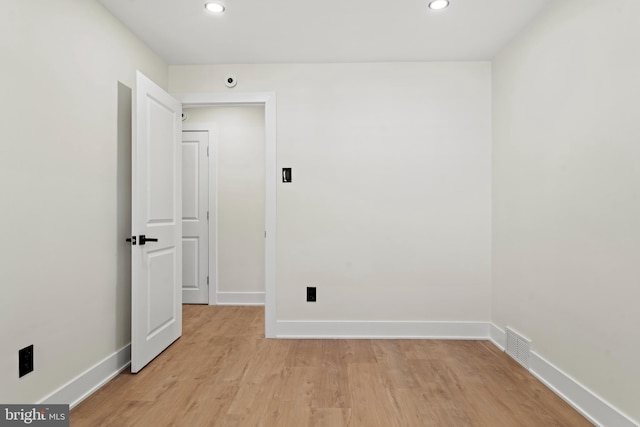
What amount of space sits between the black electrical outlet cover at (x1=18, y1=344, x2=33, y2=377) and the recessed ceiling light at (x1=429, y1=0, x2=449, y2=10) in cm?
294

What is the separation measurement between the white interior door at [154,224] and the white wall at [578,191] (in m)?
2.71

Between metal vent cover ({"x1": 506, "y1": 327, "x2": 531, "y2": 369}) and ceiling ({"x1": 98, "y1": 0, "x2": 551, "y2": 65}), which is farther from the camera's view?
metal vent cover ({"x1": 506, "y1": 327, "x2": 531, "y2": 369})

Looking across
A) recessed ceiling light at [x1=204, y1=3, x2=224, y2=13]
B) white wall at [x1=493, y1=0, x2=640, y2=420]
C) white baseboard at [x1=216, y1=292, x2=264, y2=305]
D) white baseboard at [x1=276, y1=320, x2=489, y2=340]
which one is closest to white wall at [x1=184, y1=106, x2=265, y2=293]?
white baseboard at [x1=216, y1=292, x2=264, y2=305]

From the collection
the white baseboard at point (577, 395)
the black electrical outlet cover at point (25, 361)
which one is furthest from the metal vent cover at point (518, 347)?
the black electrical outlet cover at point (25, 361)

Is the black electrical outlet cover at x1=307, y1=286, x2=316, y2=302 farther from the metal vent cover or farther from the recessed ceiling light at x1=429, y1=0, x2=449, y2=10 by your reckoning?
the recessed ceiling light at x1=429, y1=0, x2=449, y2=10

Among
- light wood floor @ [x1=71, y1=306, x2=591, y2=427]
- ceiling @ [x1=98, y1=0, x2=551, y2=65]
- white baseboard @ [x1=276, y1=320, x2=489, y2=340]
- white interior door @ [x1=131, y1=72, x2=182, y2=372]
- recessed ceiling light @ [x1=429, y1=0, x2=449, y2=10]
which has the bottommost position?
light wood floor @ [x1=71, y1=306, x2=591, y2=427]

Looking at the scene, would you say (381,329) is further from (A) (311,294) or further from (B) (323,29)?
(B) (323,29)

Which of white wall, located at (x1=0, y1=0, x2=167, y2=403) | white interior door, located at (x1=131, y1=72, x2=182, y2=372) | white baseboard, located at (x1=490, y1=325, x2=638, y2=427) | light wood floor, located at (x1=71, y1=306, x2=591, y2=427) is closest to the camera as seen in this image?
white wall, located at (x1=0, y1=0, x2=167, y2=403)

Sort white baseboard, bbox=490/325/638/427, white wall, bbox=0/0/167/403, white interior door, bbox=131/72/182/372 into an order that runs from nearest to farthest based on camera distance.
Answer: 1. white wall, bbox=0/0/167/403
2. white baseboard, bbox=490/325/638/427
3. white interior door, bbox=131/72/182/372

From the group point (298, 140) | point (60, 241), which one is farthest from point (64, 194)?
point (298, 140)

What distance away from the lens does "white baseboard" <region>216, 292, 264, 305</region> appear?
4195mm

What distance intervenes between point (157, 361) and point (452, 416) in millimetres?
2052

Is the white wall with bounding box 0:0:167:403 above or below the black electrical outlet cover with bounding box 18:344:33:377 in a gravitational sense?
above

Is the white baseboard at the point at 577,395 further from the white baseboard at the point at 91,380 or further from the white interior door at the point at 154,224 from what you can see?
the white baseboard at the point at 91,380
